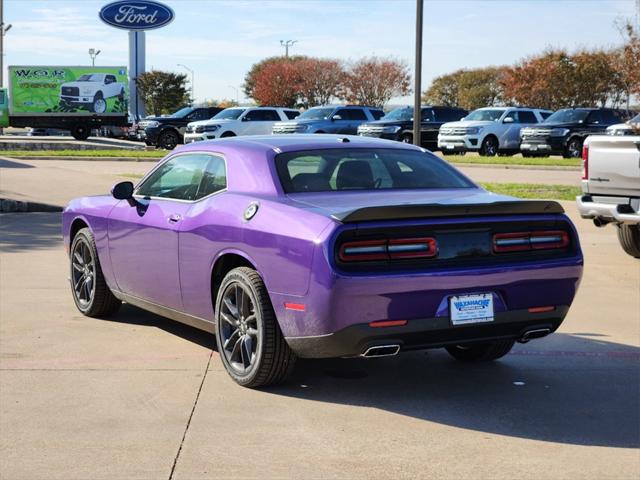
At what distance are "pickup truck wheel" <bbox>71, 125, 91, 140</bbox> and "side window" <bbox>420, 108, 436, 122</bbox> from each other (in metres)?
22.2

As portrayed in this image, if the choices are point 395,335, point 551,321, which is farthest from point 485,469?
point 551,321

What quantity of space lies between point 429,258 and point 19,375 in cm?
269

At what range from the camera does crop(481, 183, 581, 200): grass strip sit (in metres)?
18.3

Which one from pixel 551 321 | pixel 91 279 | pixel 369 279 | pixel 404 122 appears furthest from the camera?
pixel 404 122

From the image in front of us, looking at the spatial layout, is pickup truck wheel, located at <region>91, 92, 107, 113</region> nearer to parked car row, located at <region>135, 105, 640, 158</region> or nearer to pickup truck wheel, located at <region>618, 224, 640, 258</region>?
parked car row, located at <region>135, 105, 640, 158</region>

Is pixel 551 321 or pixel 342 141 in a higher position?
pixel 342 141

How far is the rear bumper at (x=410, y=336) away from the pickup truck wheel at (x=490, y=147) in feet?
94.9

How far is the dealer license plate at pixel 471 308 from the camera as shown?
215 inches

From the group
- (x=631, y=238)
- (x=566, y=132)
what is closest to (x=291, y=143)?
(x=631, y=238)

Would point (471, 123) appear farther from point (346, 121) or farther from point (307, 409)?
point (307, 409)

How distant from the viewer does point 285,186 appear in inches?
239

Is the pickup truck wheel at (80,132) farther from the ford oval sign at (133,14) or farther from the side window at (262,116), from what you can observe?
the side window at (262,116)

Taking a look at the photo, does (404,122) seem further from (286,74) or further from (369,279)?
(286,74)

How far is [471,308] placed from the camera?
552 centimetres
